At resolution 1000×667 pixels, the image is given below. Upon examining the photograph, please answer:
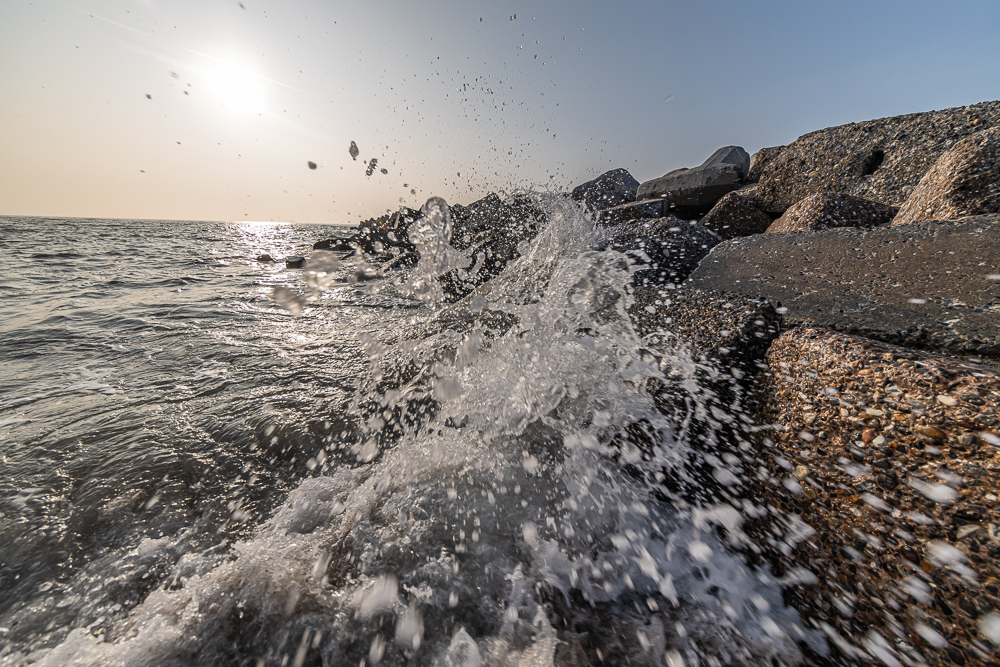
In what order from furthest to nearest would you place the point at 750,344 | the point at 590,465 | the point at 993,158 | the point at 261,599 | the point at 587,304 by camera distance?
the point at 587,304, the point at 993,158, the point at 590,465, the point at 750,344, the point at 261,599

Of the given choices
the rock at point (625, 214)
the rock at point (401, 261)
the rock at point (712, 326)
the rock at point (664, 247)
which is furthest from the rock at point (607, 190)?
the rock at point (712, 326)

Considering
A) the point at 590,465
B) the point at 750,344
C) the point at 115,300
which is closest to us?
the point at 750,344

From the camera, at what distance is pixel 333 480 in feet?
5.96

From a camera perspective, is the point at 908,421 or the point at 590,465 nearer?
Answer: the point at 908,421

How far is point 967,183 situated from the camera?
2207 millimetres

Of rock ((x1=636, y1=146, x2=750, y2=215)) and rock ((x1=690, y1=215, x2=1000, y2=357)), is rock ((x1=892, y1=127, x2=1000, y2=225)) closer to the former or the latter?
rock ((x1=690, y1=215, x2=1000, y2=357))

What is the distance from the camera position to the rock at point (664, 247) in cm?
259

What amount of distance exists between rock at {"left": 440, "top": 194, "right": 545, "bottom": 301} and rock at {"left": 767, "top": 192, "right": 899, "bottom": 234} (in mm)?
2968

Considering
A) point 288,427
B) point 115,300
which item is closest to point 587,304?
point 288,427

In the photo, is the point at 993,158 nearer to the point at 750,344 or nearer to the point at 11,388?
the point at 750,344

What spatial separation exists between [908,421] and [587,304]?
5.50 ft

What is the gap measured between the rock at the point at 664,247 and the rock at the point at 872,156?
2415 mm

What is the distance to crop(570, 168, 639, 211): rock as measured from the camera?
28.1 feet

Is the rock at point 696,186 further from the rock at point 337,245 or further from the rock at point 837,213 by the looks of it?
the rock at point 337,245
